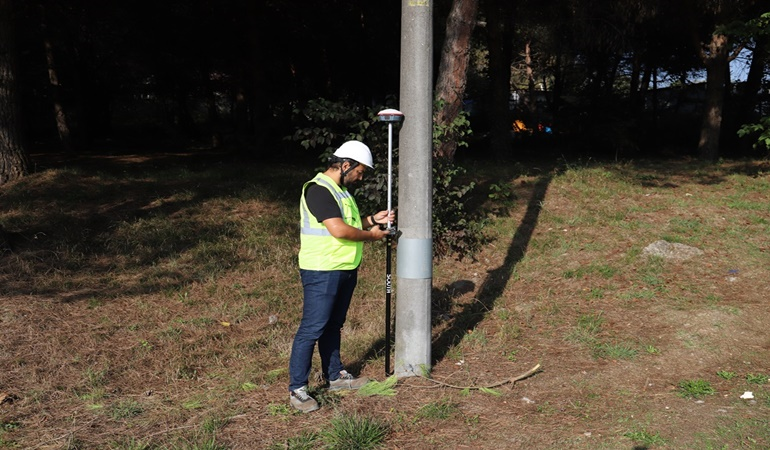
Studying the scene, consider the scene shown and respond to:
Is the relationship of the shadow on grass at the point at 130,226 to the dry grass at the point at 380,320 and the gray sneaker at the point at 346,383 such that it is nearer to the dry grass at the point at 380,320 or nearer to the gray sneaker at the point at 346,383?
the dry grass at the point at 380,320

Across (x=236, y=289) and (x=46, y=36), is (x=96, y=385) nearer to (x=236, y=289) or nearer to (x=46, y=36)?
(x=236, y=289)

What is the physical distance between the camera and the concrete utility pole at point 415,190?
4.83 m

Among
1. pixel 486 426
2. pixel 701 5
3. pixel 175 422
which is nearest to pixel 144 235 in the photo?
pixel 175 422

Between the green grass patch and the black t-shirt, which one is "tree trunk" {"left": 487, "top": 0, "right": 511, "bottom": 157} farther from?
the green grass patch

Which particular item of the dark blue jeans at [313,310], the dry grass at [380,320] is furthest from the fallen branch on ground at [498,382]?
the dark blue jeans at [313,310]

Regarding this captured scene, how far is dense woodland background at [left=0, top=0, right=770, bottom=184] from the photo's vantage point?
1295 centimetres

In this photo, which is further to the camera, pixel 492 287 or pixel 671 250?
pixel 671 250

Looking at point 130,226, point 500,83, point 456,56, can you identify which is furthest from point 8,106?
point 500,83

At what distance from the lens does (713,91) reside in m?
15.0

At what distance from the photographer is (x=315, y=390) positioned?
4.73 m

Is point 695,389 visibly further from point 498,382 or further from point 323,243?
point 323,243

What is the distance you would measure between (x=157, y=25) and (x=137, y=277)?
38.2 feet

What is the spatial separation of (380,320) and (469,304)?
42.1 inches

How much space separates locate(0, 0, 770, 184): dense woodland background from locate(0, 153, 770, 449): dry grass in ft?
7.07
